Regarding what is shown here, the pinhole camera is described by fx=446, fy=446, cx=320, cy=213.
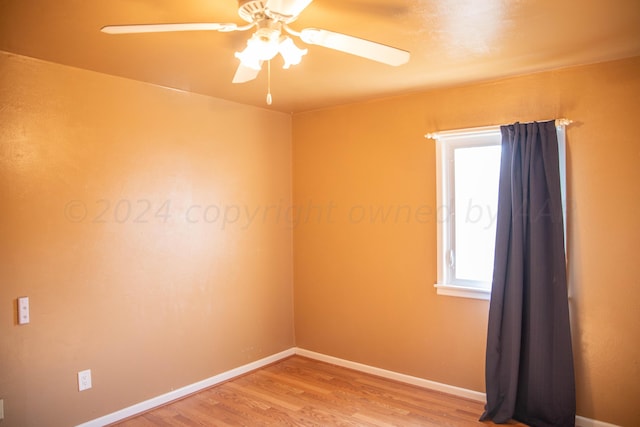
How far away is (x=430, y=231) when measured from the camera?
3604 mm

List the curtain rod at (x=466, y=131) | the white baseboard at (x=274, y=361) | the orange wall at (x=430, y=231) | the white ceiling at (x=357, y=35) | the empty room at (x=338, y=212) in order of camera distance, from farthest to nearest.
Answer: the curtain rod at (x=466, y=131), the white baseboard at (x=274, y=361), the orange wall at (x=430, y=231), the empty room at (x=338, y=212), the white ceiling at (x=357, y=35)

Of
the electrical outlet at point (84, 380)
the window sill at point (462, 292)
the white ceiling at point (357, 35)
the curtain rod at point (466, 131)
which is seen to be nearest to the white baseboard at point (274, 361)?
the electrical outlet at point (84, 380)

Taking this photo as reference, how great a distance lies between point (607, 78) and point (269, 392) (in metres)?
3.29

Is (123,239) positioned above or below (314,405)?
above

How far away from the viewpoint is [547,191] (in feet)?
9.81

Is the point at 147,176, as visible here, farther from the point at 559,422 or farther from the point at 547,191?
the point at 559,422

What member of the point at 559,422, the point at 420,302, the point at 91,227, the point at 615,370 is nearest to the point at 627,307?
the point at 615,370

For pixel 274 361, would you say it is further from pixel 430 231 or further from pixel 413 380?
pixel 430 231

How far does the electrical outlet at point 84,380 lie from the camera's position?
9.46 feet

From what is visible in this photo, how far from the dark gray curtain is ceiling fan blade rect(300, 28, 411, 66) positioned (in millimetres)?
1519

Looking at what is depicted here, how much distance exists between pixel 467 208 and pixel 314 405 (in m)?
1.90

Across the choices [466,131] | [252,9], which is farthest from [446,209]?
[252,9]

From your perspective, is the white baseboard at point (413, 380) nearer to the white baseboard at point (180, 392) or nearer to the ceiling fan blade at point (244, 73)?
the white baseboard at point (180, 392)

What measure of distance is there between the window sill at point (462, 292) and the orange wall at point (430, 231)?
0.04 metres
